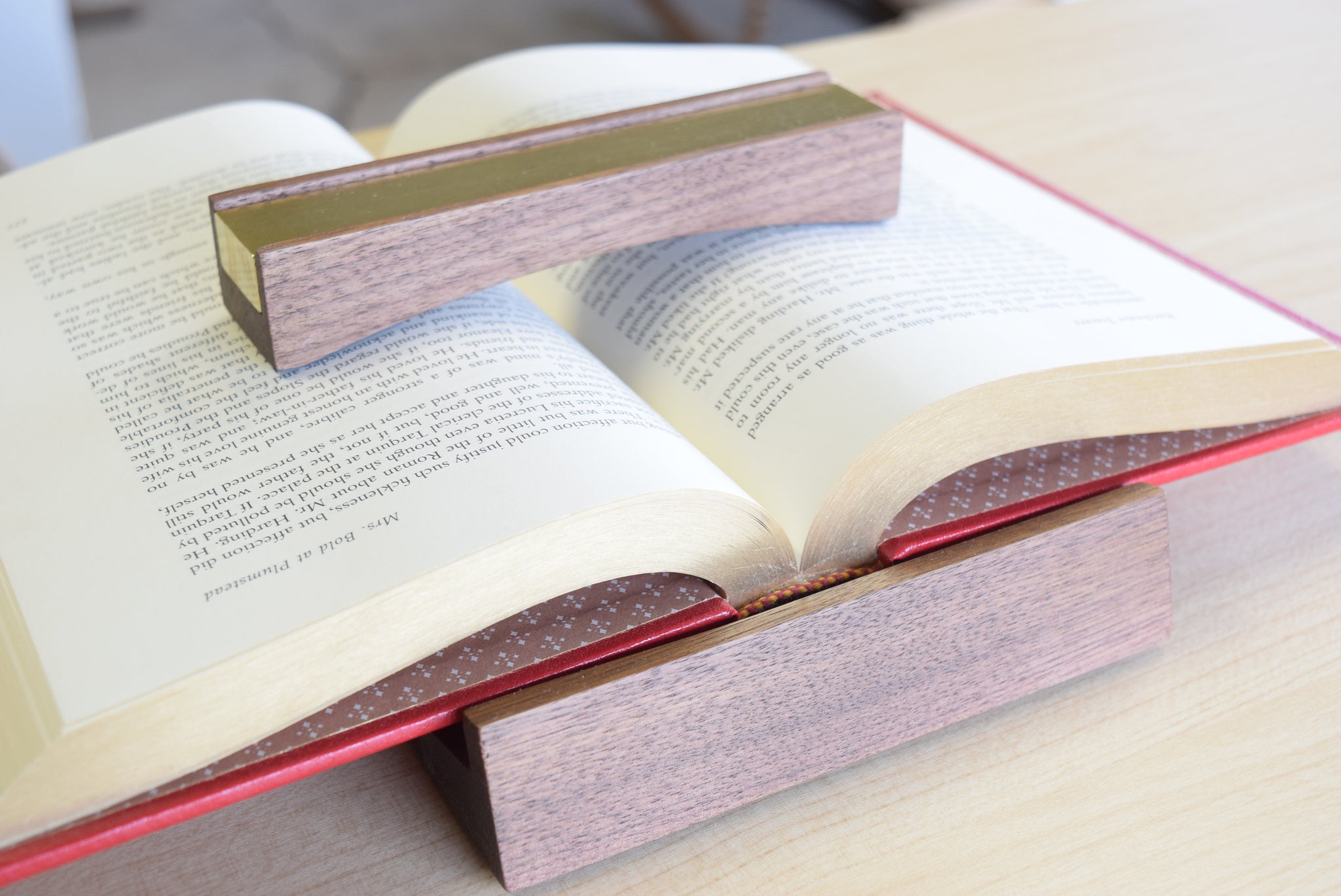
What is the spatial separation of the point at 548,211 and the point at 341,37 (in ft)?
9.02

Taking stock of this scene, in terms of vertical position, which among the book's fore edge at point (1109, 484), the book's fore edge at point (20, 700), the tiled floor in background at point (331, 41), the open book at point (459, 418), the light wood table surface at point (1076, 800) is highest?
the open book at point (459, 418)

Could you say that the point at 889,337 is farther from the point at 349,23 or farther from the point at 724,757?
the point at 349,23

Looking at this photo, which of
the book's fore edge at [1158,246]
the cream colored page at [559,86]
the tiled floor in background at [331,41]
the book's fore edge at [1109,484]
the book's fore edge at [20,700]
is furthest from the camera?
the tiled floor in background at [331,41]

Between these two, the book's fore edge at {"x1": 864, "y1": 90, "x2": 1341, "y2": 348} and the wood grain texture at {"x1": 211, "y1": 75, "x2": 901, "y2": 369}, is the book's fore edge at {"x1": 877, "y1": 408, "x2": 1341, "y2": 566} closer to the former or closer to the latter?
the book's fore edge at {"x1": 864, "y1": 90, "x2": 1341, "y2": 348}

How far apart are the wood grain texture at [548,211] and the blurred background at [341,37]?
2.01 metres

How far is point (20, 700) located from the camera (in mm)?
323

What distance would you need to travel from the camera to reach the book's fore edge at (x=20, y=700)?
306 millimetres

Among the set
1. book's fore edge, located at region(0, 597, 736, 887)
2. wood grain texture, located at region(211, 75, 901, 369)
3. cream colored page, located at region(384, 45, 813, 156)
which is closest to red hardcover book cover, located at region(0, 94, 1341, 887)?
book's fore edge, located at region(0, 597, 736, 887)

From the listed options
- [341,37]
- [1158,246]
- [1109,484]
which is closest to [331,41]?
[341,37]

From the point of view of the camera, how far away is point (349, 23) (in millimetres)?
3021

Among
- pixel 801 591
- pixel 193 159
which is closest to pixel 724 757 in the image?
pixel 801 591

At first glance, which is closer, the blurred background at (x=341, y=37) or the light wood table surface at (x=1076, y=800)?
the light wood table surface at (x=1076, y=800)

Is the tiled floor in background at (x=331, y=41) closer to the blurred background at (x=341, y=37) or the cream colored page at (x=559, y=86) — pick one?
the blurred background at (x=341, y=37)

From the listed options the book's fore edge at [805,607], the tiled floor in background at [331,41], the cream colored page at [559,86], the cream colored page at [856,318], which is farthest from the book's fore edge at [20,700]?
the tiled floor in background at [331,41]
